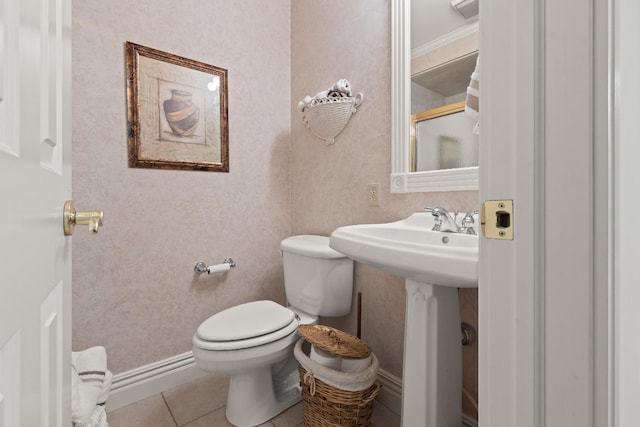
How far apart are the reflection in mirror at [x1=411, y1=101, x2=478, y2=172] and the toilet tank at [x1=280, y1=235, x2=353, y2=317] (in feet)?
1.85

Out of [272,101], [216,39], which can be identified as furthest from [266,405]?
[216,39]

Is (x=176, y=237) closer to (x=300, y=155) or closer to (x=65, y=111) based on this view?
(x=300, y=155)

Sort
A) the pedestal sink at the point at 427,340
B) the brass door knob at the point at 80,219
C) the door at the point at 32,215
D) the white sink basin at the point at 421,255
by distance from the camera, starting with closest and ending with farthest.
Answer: the door at the point at 32,215 < the brass door knob at the point at 80,219 < the white sink basin at the point at 421,255 < the pedestal sink at the point at 427,340

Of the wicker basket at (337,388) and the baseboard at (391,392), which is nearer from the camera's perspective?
the wicker basket at (337,388)

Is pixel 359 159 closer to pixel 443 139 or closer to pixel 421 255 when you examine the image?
pixel 443 139

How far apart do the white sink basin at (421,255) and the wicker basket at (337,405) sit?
571mm

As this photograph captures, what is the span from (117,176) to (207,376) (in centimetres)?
112

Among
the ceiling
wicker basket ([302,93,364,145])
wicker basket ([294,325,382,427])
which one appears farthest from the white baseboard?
the ceiling

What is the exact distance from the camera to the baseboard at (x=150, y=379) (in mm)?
1409

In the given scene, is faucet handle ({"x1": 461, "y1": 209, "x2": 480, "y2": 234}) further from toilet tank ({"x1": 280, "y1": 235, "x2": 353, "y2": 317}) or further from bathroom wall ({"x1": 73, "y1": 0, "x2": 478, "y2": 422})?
toilet tank ({"x1": 280, "y1": 235, "x2": 353, "y2": 317})

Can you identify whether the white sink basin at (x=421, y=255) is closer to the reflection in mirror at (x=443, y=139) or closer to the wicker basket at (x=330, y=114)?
the reflection in mirror at (x=443, y=139)

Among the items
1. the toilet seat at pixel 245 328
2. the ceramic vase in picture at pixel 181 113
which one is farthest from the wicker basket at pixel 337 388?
the ceramic vase in picture at pixel 181 113

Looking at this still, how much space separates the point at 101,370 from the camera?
837mm

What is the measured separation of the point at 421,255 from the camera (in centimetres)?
69
